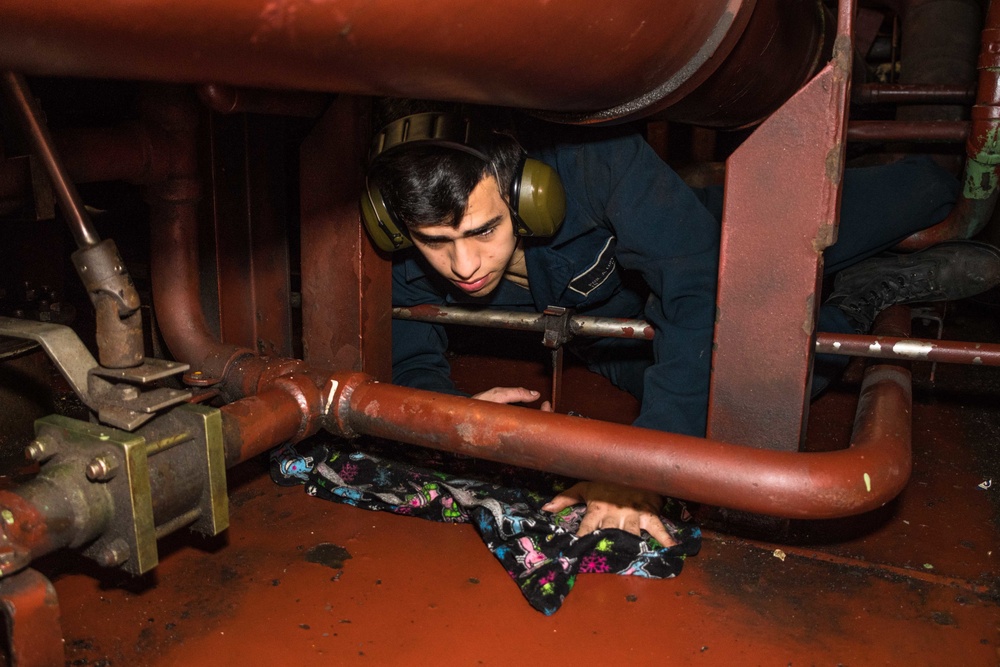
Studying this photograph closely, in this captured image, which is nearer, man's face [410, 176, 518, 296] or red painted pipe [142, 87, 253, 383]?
red painted pipe [142, 87, 253, 383]

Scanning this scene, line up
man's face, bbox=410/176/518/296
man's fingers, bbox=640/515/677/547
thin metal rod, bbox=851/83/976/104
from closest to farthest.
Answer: man's fingers, bbox=640/515/677/547 → man's face, bbox=410/176/518/296 → thin metal rod, bbox=851/83/976/104

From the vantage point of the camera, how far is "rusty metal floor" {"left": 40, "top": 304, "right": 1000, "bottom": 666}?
42.6 inches

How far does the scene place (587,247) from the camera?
178 centimetres

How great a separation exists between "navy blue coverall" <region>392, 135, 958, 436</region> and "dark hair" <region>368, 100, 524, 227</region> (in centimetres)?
16

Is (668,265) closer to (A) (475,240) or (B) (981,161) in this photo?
(A) (475,240)

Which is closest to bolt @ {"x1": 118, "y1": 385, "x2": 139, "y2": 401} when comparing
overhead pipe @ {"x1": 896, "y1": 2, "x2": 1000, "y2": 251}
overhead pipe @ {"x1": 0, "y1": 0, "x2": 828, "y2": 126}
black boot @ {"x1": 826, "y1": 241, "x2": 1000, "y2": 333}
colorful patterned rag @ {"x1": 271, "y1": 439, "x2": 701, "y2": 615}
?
overhead pipe @ {"x1": 0, "y1": 0, "x2": 828, "y2": 126}

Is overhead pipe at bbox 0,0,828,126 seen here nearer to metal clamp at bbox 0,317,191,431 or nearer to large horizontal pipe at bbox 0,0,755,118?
large horizontal pipe at bbox 0,0,755,118

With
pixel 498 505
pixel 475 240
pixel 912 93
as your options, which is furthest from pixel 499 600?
pixel 912 93

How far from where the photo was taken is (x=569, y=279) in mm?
1805

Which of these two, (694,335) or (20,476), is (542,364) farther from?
(20,476)

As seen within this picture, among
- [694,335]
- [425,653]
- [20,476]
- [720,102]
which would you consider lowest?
[425,653]

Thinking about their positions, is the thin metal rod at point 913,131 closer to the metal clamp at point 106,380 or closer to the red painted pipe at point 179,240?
the red painted pipe at point 179,240

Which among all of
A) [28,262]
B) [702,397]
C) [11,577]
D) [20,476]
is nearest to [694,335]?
[702,397]

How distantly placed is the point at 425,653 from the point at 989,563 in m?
0.99
